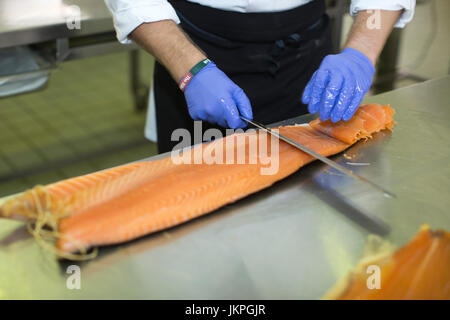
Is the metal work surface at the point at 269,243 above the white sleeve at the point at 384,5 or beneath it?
beneath

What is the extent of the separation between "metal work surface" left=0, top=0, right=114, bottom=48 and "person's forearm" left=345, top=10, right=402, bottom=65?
4.02 ft

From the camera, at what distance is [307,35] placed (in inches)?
70.7

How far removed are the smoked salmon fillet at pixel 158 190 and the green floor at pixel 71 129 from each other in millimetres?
1722

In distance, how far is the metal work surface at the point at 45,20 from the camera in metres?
2.12

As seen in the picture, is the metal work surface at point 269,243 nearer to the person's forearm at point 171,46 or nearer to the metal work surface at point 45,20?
the person's forearm at point 171,46

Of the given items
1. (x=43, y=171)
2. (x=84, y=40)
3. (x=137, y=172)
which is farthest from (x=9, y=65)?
(x=137, y=172)

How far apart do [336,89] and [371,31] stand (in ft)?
1.31

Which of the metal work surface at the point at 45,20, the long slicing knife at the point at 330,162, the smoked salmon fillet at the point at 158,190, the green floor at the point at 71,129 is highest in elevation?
the metal work surface at the point at 45,20

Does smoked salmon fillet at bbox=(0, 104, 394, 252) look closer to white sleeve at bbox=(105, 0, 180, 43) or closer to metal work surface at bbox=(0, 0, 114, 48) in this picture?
white sleeve at bbox=(105, 0, 180, 43)

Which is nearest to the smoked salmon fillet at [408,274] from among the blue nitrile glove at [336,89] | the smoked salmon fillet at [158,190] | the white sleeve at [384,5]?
the smoked salmon fillet at [158,190]

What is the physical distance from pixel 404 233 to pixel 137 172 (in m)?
0.69

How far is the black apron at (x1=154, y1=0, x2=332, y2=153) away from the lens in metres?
1.66

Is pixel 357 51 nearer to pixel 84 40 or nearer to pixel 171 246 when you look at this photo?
pixel 171 246
